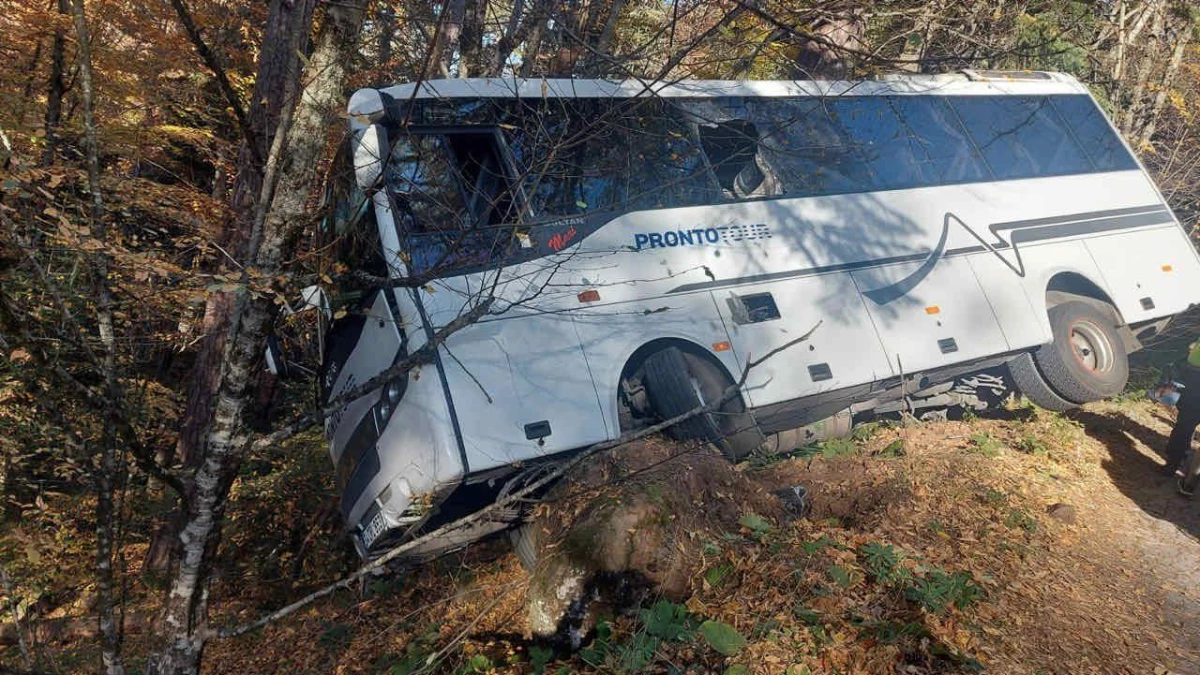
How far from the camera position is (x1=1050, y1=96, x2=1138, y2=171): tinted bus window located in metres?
9.71

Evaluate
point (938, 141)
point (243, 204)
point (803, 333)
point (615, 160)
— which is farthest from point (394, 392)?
point (938, 141)

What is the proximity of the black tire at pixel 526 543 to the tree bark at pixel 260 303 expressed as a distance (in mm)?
2270

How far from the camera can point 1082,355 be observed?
9.22 m

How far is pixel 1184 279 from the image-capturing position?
978 cm

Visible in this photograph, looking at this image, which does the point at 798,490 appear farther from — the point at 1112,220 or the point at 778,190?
the point at 1112,220

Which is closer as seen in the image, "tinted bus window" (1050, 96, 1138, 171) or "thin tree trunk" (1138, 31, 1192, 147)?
"tinted bus window" (1050, 96, 1138, 171)

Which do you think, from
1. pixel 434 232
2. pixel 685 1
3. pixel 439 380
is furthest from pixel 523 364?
pixel 685 1

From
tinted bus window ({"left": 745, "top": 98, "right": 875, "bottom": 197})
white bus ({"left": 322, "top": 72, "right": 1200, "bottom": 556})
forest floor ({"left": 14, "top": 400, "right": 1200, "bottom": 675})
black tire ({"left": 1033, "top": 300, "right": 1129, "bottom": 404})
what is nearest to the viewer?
forest floor ({"left": 14, "top": 400, "right": 1200, "bottom": 675})

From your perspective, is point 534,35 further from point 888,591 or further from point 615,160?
point 888,591

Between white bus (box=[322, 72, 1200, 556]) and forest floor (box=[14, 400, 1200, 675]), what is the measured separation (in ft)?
2.74

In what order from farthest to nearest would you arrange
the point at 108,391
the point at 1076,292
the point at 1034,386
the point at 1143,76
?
the point at 1143,76
the point at 1076,292
the point at 1034,386
the point at 108,391

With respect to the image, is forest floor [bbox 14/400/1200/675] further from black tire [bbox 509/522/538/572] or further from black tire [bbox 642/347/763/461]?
black tire [bbox 642/347/763/461]

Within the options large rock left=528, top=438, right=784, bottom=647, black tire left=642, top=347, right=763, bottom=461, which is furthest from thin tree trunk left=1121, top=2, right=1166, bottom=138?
large rock left=528, top=438, right=784, bottom=647

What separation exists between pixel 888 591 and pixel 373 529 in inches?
144
